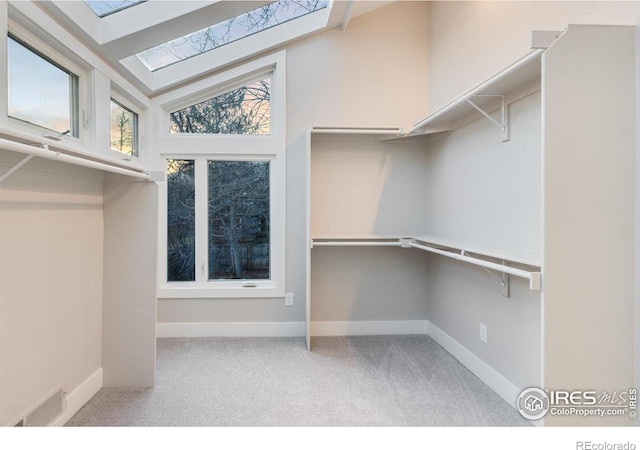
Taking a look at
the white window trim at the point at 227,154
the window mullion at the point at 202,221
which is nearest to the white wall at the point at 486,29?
the white window trim at the point at 227,154

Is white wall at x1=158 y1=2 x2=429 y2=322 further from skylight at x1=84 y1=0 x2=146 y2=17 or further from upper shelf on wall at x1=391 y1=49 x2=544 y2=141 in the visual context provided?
skylight at x1=84 y1=0 x2=146 y2=17

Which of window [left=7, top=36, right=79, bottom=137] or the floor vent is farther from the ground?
window [left=7, top=36, right=79, bottom=137]

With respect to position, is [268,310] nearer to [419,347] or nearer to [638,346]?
[419,347]

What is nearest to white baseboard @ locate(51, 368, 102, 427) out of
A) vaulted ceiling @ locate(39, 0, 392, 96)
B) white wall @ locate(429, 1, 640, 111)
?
vaulted ceiling @ locate(39, 0, 392, 96)

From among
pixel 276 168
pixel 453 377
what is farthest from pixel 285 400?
pixel 276 168

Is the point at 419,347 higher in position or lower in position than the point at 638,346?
lower

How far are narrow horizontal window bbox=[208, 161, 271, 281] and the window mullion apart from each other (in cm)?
4

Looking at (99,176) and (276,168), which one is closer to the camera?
(99,176)

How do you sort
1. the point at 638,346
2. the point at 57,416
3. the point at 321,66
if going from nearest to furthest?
the point at 638,346 → the point at 57,416 → the point at 321,66

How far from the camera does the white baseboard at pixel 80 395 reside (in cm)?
185

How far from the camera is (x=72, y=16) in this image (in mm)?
1896

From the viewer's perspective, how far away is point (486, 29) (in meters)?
2.35

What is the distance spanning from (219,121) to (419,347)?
2.67 metres

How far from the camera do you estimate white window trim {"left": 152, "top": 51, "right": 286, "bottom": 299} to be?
3.20 meters
